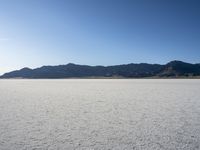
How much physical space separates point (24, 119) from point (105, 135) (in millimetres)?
2743

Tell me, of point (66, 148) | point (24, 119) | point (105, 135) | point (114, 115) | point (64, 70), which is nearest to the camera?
point (66, 148)

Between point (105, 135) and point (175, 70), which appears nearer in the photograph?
point (105, 135)

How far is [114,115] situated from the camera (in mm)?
7012

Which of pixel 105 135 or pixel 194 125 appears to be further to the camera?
pixel 194 125

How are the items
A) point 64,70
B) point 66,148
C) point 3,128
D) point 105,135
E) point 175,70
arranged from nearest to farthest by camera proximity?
point 66,148, point 105,135, point 3,128, point 175,70, point 64,70

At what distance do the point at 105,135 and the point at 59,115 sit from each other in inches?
103

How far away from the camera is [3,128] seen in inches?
213

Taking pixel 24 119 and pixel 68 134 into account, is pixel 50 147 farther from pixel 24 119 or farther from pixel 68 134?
pixel 24 119

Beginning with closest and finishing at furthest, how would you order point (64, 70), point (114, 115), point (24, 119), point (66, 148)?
point (66, 148)
point (24, 119)
point (114, 115)
point (64, 70)

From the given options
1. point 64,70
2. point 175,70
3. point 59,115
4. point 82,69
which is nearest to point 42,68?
point 64,70

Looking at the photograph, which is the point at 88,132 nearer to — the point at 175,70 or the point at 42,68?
the point at 175,70

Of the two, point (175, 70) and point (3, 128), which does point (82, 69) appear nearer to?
point (175, 70)

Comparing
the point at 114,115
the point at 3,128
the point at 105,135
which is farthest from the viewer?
the point at 114,115

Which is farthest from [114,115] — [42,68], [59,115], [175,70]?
[42,68]
